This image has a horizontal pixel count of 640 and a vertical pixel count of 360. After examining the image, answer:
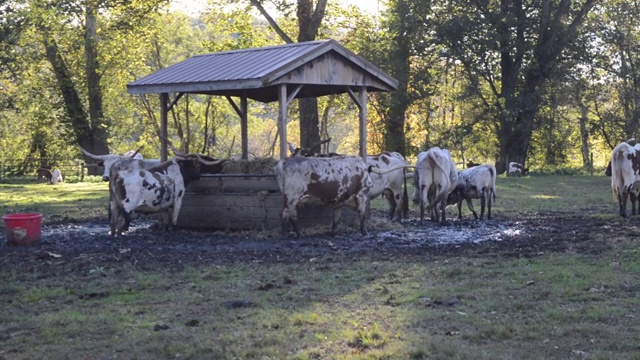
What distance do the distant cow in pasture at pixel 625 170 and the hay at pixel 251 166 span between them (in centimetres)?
697

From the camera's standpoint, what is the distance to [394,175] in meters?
17.3

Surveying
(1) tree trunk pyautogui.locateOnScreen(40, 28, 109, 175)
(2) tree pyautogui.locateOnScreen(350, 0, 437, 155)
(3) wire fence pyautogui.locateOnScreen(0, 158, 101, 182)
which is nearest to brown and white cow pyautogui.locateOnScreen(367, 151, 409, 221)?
(2) tree pyautogui.locateOnScreen(350, 0, 437, 155)

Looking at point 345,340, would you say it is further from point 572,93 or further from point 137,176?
point 572,93

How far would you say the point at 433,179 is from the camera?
16.5 meters

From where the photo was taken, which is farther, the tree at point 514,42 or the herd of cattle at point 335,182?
the tree at point 514,42

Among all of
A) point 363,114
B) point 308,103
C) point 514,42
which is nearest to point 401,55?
point 514,42

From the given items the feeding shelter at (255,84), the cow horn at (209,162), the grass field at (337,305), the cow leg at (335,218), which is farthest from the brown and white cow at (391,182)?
the grass field at (337,305)

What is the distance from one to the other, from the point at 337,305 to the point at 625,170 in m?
10.5

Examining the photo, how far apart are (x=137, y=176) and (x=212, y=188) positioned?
1902mm

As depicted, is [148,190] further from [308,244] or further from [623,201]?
[623,201]

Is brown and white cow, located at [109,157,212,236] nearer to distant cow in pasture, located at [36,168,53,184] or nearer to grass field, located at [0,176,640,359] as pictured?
grass field, located at [0,176,640,359]

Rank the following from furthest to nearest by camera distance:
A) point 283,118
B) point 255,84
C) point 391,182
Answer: point 391,182 < point 283,118 < point 255,84

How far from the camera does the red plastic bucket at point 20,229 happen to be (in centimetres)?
1284

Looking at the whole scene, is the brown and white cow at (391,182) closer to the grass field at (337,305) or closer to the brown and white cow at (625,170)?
the brown and white cow at (625,170)
